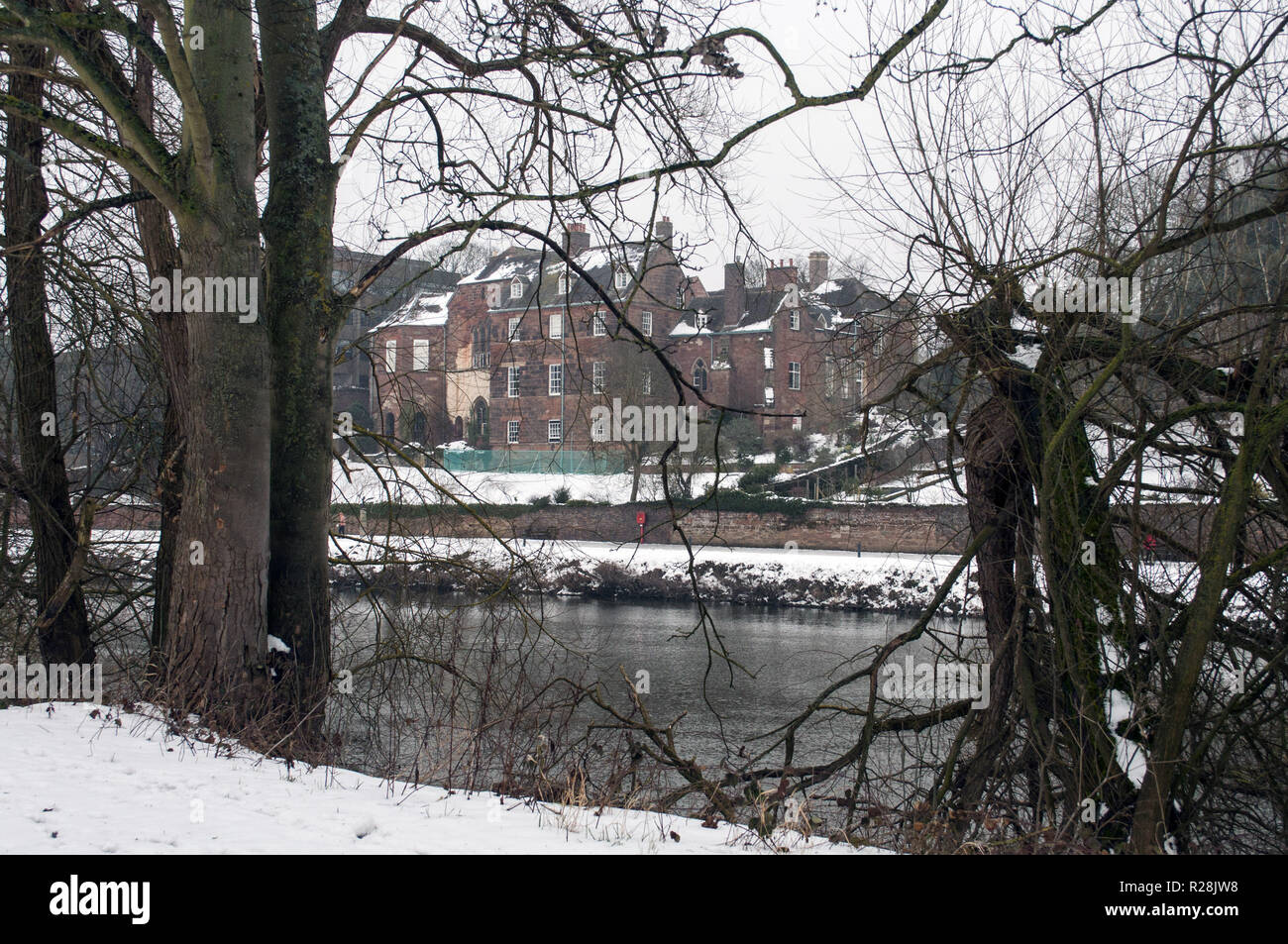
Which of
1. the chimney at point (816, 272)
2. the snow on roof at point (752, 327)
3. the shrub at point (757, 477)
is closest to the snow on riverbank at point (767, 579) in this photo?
the shrub at point (757, 477)

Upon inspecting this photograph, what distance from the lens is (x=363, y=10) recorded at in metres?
8.82

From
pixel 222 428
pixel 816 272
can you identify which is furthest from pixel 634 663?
pixel 816 272

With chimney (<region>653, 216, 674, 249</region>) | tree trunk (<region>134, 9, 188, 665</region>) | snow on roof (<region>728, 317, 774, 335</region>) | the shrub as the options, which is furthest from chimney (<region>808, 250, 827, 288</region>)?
Answer: tree trunk (<region>134, 9, 188, 665</region>)

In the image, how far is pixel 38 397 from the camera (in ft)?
31.4

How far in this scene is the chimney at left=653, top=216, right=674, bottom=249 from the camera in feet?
26.4

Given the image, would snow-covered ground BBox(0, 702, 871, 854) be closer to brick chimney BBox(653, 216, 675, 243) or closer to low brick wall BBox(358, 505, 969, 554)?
brick chimney BBox(653, 216, 675, 243)

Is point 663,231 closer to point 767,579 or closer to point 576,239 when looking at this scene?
point 576,239

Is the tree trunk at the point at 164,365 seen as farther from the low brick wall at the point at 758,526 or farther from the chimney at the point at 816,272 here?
the low brick wall at the point at 758,526

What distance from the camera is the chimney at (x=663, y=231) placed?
8048 mm

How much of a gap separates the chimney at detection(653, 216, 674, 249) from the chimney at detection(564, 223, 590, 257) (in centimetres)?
62

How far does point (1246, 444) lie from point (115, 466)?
920cm

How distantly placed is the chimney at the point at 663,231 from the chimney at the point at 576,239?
618mm
